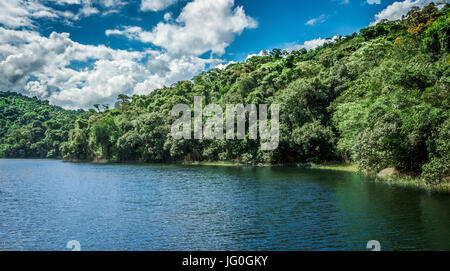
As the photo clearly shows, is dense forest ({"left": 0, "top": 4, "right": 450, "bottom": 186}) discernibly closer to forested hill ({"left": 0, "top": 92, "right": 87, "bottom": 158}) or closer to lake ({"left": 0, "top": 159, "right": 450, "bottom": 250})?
forested hill ({"left": 0, "top": 92, "right": 87, "bottom": 158})

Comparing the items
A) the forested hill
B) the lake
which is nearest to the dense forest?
the forested hill

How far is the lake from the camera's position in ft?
46.1

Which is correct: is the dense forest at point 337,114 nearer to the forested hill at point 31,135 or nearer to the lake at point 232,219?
the forested hill at point 31,135

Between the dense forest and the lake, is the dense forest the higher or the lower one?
the higher one

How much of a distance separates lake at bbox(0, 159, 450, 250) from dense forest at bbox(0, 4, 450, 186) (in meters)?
4.37

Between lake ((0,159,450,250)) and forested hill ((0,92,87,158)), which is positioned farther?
forested hill ((0,92,87,158))

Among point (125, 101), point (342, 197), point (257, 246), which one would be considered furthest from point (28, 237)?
point (125, 101)

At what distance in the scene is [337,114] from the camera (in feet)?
155

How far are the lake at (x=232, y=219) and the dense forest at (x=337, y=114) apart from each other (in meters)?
4.37

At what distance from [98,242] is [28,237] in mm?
4084

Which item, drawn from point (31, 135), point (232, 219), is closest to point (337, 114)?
point (232, 219)

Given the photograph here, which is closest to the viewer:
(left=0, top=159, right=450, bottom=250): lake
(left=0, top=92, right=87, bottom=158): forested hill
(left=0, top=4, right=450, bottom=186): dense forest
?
(left=0, top=159, right=450, bottom=250): lake

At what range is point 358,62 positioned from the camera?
5259 centimetres
